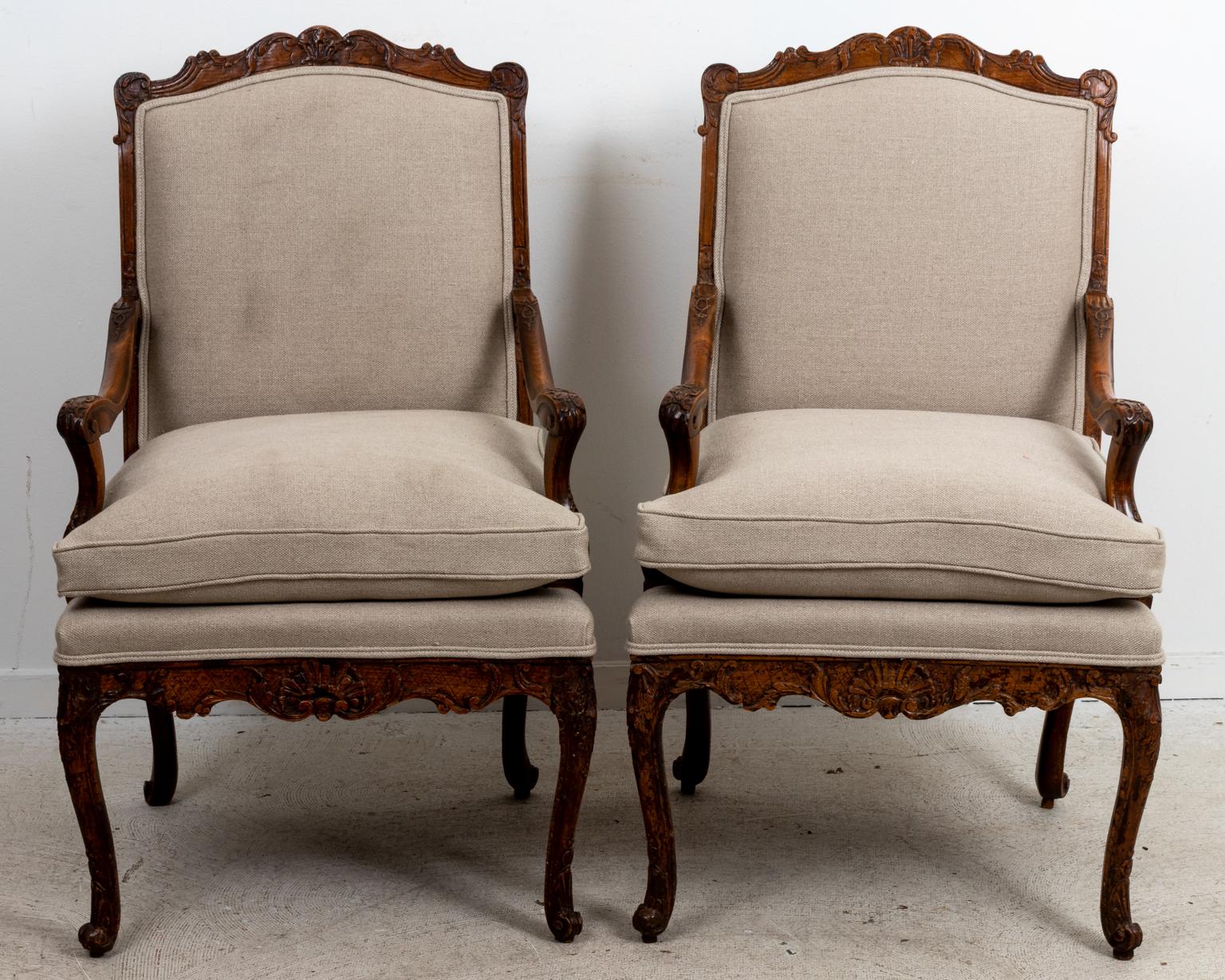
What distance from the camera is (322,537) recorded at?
145cm

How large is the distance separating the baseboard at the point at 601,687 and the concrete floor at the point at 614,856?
0.05 meters

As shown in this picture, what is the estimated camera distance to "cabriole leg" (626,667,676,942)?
60.1 inches

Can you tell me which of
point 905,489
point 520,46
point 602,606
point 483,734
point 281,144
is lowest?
point 483,734

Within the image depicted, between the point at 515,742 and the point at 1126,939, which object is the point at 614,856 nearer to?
the point at 515,742

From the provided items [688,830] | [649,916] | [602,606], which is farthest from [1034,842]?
[602,606]

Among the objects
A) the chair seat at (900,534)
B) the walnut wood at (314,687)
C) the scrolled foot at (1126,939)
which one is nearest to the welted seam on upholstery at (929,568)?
the chair seat at (900,534)

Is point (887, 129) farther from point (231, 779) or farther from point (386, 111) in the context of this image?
point (231, 779)

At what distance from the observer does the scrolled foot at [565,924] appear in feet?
5.15

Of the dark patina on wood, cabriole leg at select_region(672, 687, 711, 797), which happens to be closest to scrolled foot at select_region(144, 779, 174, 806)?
the dark patina on wood

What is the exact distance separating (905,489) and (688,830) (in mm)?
716

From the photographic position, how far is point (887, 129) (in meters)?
1.93

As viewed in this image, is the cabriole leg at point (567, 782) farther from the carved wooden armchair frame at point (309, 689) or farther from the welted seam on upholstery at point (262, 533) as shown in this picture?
the welted seam on upholstery at point (262, 533)

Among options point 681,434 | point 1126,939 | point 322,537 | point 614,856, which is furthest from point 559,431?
point 1126,939

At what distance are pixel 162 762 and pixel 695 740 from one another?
A: 33.5 inches
